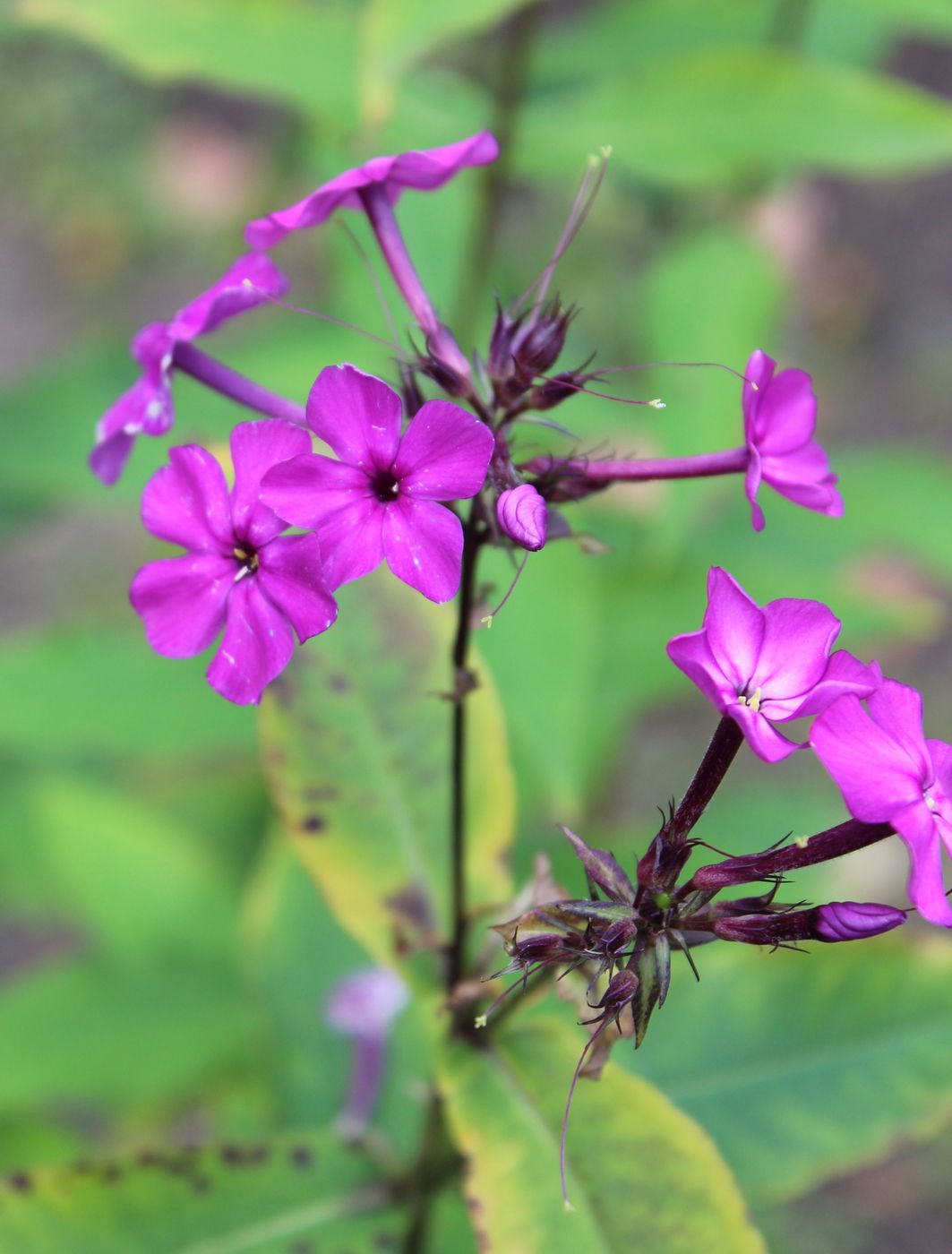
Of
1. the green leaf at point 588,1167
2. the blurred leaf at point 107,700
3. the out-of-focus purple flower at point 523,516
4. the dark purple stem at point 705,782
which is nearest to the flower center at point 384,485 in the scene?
the out-of-focus purple flower at point 523,516

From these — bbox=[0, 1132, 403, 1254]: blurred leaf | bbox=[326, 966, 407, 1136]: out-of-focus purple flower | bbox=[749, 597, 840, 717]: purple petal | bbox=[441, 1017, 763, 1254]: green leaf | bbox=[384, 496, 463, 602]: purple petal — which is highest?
bbox=[384, 496, 463, 602]: purple petal

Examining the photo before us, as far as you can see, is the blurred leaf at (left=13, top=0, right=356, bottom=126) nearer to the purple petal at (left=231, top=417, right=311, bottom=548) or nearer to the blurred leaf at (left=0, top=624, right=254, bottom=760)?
the blurred leaf at (left=0, top=624, right=254, bottom=760)

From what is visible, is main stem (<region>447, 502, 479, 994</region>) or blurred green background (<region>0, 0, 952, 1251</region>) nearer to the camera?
main stem (<region>447, 502, 479, 994</region>)

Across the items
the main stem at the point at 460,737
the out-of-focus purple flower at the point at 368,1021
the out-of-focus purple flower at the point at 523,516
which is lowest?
the out-of-focus purple flower at the point at 368,1021

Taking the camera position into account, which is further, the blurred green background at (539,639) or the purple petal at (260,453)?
the blurred green background at (539,639)

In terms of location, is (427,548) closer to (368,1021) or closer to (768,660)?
(768,660)

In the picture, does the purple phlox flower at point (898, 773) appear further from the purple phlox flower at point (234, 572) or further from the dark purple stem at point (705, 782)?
the purple phlox flower at point (234, 572)

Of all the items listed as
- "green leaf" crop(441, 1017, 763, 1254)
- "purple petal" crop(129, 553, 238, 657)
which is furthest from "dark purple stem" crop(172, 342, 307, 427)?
"green leaf" crop(441, 1017, 763, 1254)
